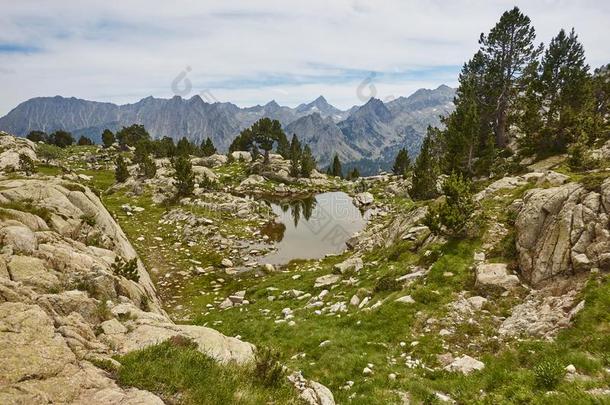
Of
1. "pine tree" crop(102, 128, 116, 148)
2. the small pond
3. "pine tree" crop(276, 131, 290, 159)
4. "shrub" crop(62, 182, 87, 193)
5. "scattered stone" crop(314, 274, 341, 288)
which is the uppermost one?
"pine tree" crop(102, 128, 116, 148)

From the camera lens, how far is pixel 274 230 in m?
53.2

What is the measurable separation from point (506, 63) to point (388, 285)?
48612mm

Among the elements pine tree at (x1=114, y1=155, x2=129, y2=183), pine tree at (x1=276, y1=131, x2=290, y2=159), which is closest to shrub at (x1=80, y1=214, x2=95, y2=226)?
pine tree at (x1=114, y1=155, x2=129, y2=183)

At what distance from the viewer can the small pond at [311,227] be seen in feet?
146

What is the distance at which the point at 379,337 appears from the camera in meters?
16.9

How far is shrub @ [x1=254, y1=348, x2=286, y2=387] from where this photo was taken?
35.5 ft

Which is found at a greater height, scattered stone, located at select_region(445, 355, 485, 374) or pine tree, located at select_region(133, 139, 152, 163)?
pine tree, located at select_region(133, 139, 152, 163)

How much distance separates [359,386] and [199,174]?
7377cm

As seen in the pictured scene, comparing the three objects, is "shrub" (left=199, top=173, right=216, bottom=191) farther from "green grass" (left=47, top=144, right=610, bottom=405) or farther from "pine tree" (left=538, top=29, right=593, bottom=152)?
"pine tree" (left=538, top=29, right=593, bottom=152)

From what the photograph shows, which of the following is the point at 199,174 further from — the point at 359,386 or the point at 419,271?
the point at 359,386

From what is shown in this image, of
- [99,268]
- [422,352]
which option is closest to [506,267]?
[422,352]

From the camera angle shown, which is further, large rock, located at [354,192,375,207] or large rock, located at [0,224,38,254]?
large rock, located at [354,192,375,207]

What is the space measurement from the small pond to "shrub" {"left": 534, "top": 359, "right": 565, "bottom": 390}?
30645mm

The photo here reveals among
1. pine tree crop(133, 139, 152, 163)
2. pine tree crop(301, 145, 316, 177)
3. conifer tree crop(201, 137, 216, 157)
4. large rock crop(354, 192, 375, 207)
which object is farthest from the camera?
conifer tree crop(201, 137, 216, 157)
